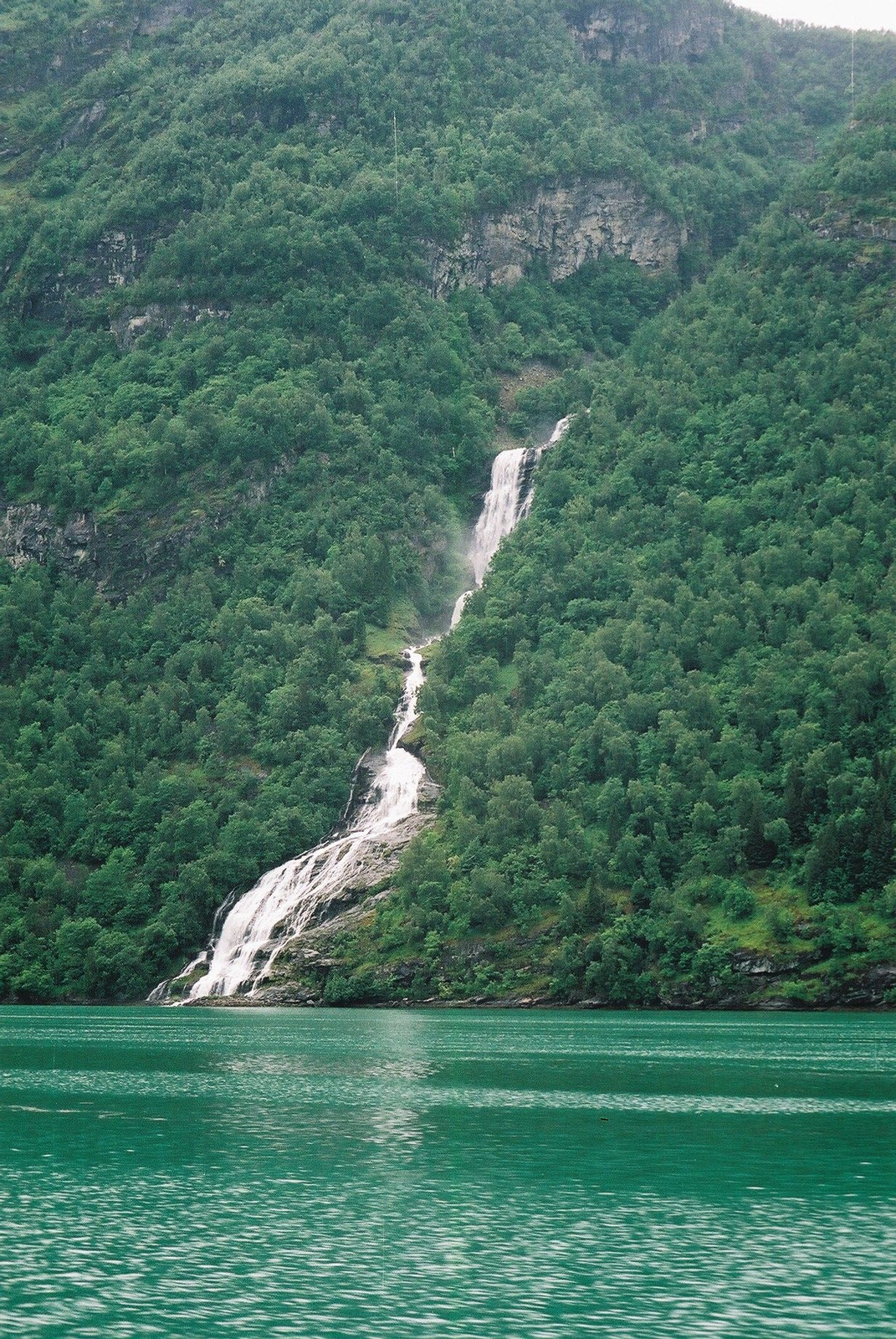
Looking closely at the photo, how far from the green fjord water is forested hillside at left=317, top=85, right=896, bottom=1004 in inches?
1942

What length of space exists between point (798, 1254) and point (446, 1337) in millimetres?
9966

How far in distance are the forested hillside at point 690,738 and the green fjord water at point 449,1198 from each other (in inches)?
1942

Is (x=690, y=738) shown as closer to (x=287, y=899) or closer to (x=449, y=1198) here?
(x=287, y=899)

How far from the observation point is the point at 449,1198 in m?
40.3

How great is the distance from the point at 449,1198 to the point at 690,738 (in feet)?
361

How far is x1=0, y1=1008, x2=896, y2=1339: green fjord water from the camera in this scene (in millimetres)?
29969

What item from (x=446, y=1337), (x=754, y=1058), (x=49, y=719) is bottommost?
(x=754, y=1058)

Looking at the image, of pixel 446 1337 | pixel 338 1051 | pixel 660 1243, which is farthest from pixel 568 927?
pixel 446 1337

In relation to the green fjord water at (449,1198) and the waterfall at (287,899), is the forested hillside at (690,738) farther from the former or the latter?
the green fjord water at (449,1198)

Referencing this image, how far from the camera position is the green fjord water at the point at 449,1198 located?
98.3 ft

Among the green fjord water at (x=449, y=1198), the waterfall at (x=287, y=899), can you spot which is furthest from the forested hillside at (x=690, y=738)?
the green fjord water at (x=449, y=1198)

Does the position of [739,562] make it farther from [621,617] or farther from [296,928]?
[296,928]

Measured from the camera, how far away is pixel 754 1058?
7769cm

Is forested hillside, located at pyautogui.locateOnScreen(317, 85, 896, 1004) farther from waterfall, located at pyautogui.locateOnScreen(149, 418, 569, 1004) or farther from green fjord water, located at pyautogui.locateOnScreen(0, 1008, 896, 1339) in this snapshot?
green fjord water, located at pyautogui.locateOnScreen(0, 1008, 896, 1339)
